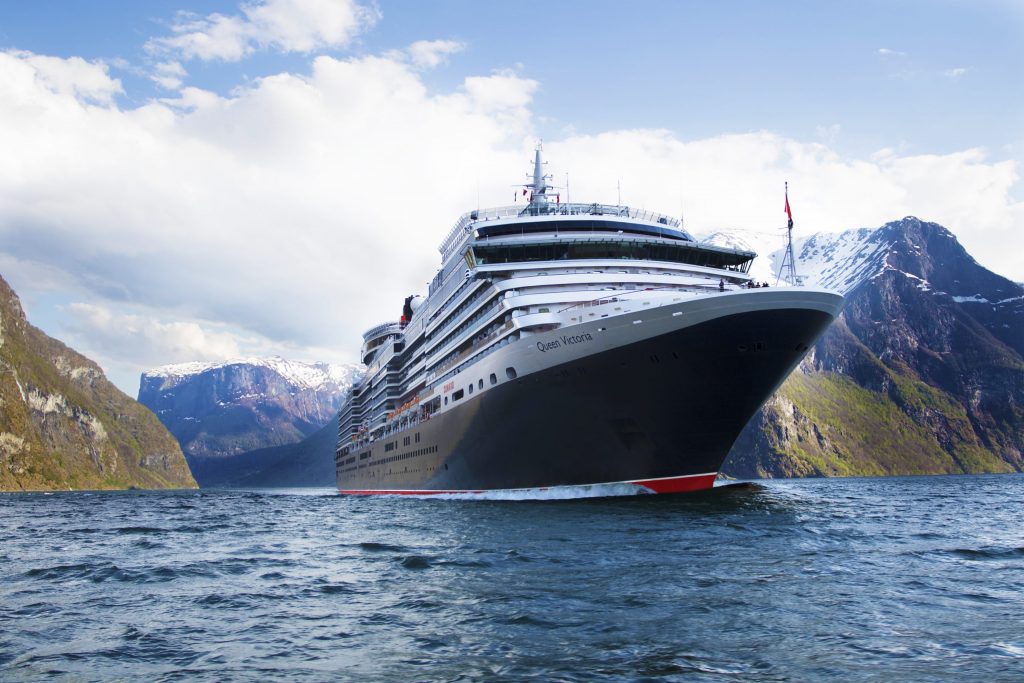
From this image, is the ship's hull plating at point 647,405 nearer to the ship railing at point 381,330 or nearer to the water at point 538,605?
the water at point 538,605

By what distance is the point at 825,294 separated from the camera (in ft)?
98.9

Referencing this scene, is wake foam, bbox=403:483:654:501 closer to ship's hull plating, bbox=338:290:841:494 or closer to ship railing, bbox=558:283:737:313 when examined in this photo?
ship's hull plating, bbox=338:290:841:494

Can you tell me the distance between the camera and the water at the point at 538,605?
334 inches

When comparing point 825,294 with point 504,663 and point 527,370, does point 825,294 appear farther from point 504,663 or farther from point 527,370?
point 504,663

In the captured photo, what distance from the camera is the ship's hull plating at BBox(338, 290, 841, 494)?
2964 cm

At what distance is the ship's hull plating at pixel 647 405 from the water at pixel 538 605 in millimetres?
8201

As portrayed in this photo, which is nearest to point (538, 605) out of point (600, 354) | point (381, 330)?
point (600, 354)

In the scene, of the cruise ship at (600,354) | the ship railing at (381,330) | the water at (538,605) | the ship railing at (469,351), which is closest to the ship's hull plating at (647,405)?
the cruise ship at (600,354)

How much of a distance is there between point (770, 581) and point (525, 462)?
22776 mm

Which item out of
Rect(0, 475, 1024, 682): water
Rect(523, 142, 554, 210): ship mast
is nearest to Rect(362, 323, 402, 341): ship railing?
Rect(523, 142, 554, 210): ship mast

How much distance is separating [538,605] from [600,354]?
64.7 ft

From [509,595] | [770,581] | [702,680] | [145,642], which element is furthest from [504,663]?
[770,581]

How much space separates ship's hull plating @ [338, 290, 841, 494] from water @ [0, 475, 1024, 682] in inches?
323

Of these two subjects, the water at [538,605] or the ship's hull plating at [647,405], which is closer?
the water at [538,605]
